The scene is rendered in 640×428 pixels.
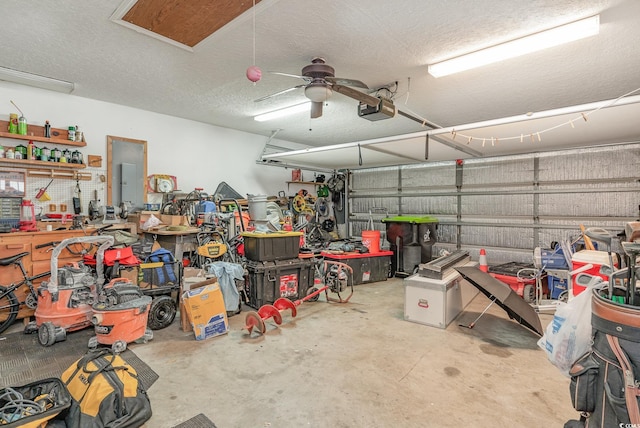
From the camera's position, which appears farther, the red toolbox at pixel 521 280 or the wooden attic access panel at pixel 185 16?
the red toolbox at pixel 521 280

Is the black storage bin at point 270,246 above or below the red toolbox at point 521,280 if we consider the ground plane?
above

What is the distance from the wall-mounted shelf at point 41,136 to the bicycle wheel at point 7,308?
6.54ft

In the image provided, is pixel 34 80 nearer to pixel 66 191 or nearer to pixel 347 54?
pixel 66 191

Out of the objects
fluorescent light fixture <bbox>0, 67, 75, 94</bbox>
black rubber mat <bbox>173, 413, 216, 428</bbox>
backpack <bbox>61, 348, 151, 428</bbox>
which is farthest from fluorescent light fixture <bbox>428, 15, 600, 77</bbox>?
fluorescent light fixture <bbox>0, 67, 75, 94</bbox>

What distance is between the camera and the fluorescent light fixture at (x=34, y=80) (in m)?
3.84

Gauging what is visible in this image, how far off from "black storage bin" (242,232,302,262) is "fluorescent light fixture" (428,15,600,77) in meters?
2.79

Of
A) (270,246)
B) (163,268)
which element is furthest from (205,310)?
(270,246)

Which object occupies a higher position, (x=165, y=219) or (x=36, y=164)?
(x=36, y=164)

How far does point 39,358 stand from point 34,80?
341 centimetres

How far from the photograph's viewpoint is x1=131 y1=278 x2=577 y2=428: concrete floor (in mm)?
2141

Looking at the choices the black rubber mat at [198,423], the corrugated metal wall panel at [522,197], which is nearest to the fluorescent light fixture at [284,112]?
the corrugated metal wall panel at [522,197]

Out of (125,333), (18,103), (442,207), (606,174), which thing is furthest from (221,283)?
(606,174)

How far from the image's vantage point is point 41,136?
4301 millimetres

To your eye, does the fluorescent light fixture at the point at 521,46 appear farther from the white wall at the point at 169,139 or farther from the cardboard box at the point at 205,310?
the white wall at the point at 169,139
